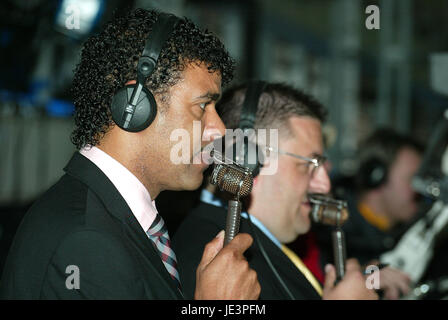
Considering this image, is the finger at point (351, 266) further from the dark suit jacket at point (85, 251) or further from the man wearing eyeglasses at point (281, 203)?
the dark suit jacket at point (85, 251)

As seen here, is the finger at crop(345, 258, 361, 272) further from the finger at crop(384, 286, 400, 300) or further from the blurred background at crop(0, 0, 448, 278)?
the blurred background at crop(0, 0, 448, 278)

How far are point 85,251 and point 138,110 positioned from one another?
35cm

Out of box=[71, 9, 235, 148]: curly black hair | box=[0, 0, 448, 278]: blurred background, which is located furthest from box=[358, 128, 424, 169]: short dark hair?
box=[71, 9, 235, 148]: curly black hair

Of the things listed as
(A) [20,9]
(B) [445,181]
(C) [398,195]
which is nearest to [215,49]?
(B) [445,181]

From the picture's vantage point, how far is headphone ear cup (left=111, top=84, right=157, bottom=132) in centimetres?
112

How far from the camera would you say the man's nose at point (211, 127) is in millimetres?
1254

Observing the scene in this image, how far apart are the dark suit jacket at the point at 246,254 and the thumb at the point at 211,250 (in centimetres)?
25

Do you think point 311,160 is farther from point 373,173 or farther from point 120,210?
point 373,173

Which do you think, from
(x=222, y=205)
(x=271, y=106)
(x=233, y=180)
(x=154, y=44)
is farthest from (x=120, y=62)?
(x=271, y=106)

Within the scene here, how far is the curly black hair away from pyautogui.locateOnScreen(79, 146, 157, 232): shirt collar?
46 millimetres

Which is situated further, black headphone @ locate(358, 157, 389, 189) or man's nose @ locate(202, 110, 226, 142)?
black headphone @ locate(358, 157, 389, 189)

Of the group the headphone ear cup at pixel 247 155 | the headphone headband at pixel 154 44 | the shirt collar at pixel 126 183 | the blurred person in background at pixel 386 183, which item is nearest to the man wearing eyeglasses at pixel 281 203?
the headphone ear cup at pixel 247 155

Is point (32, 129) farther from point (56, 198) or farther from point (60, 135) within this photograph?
point (56, 198)

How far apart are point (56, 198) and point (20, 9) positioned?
276 centimetres
